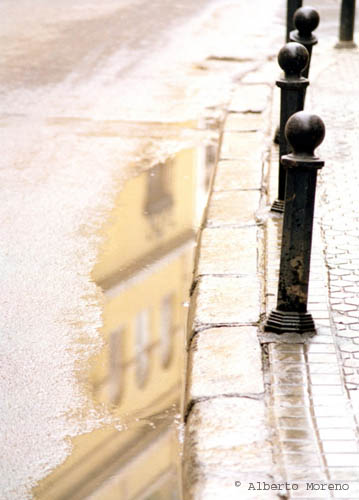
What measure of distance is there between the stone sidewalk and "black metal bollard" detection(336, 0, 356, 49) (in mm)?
6124

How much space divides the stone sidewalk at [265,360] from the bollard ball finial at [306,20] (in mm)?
1064

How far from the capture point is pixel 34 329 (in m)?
4.55

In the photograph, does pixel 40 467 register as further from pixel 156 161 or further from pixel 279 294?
pixel 156 161

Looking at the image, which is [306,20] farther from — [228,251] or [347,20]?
[347,20]

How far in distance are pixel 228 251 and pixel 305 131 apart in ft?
4.95

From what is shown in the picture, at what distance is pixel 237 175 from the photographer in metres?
6.95

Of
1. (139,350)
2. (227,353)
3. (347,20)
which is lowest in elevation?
(139,350)

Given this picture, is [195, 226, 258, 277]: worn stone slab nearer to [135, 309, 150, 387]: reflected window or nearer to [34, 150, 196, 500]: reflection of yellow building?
[34, 150, 196, 500]: reflection of yellow building

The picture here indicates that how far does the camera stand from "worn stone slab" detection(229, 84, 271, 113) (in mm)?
9133

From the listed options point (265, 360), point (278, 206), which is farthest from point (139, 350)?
point (278, 206)

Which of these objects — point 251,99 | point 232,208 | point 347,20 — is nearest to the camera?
Result: point 232,208

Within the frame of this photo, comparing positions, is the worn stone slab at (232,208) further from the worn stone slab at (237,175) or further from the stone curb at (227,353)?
the worn stone slab at (237,175)

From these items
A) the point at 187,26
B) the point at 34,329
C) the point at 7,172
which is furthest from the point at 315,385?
the point at 187,26

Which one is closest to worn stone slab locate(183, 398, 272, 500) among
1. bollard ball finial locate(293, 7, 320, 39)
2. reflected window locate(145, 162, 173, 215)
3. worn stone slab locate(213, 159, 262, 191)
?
reflected window locate(145, 162, 173, 215)
